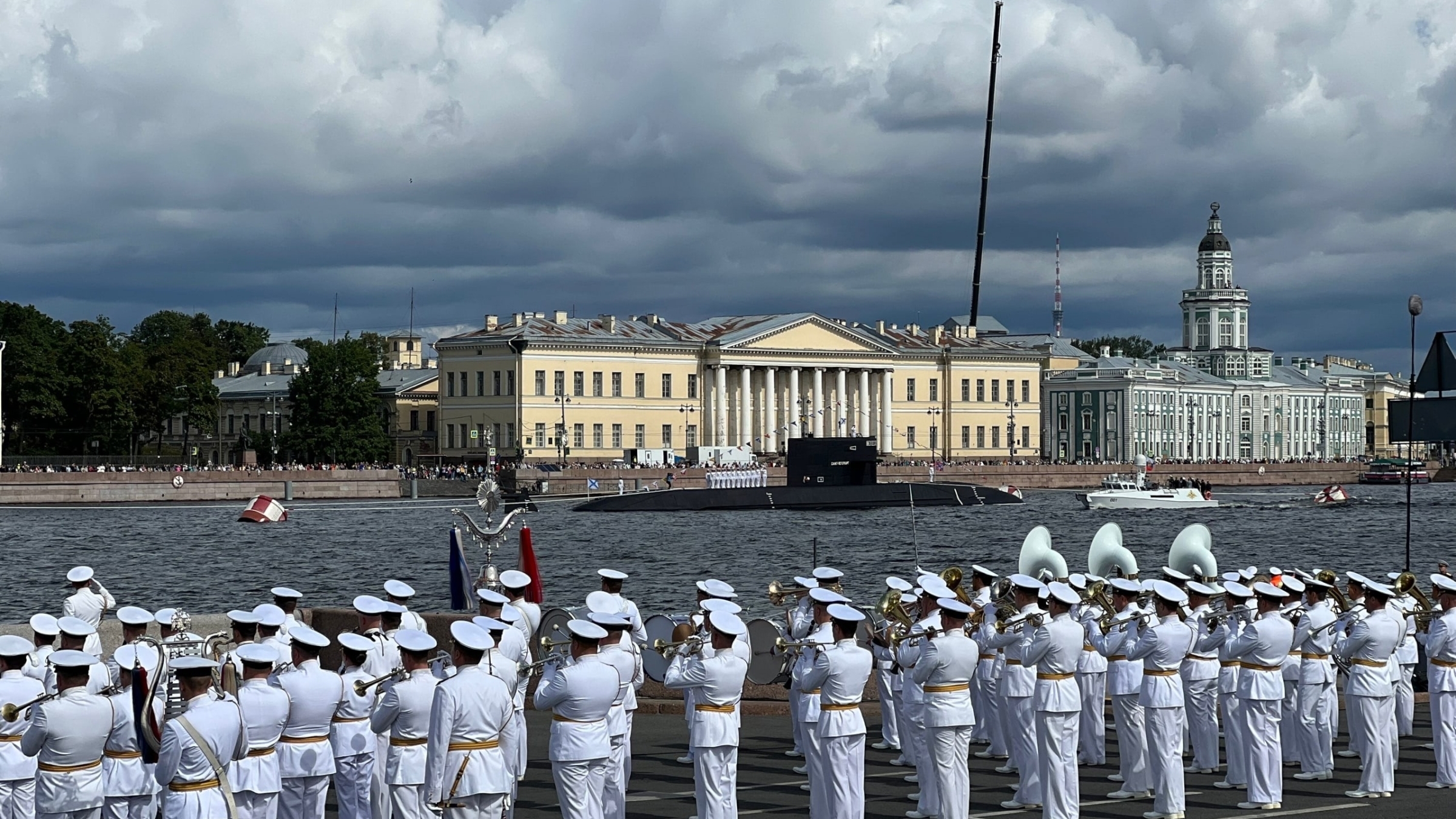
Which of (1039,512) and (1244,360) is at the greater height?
(1244,360)

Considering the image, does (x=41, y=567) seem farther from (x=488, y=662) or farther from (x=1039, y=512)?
(x=1039, y=512)

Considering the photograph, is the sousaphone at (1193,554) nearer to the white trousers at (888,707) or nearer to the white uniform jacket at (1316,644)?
the white uniform jacket at (1316,644)

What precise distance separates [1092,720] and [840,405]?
358 ft

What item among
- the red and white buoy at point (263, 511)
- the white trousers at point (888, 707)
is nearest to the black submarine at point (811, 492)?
the red and white buoy at point (263, 511)

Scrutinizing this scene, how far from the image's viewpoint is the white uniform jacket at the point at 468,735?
9367 millimetres

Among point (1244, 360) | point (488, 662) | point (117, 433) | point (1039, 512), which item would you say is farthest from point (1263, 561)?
point (1244, 360)

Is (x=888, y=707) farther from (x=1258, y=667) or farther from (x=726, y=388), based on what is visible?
(x=726, y=388)

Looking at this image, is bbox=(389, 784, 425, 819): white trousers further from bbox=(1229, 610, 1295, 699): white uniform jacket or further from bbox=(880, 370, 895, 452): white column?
bbox=(880, 370, 895, 452): white column

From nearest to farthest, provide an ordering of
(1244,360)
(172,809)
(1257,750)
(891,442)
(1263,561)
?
(172,809) → (1257,750) → (1263,561) → (891,442) → (1244,360)

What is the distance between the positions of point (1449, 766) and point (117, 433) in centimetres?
9388

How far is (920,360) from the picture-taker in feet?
417

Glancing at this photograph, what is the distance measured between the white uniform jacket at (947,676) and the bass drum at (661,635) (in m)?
1.55

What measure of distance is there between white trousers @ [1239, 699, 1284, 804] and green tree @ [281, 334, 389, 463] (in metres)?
94.1

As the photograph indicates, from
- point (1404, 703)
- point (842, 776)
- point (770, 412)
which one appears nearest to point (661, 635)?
point (842, 776)
